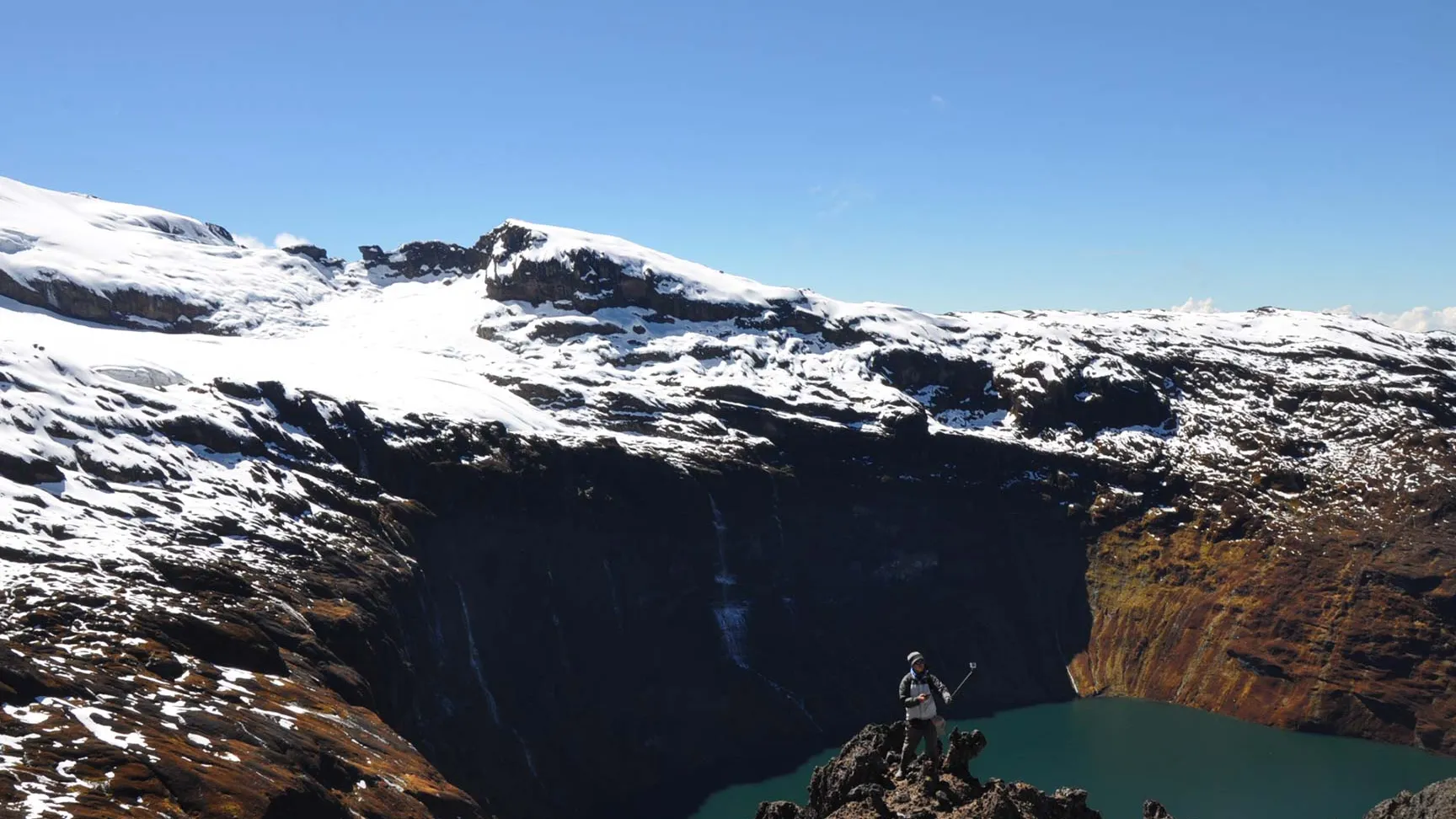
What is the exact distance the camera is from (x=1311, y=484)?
176750 mm

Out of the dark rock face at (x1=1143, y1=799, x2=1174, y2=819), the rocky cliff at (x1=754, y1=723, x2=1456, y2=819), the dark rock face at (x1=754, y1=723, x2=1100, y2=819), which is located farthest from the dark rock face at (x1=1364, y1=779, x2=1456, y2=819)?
the dark rock face at (x1=754, y1=723, x2=1100, y2=819)

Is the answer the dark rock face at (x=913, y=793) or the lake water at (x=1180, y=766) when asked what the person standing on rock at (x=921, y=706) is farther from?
the lake water at (x=1180, y=766)

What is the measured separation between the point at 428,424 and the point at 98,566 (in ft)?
172

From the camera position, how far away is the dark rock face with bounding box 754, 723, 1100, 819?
31.0m

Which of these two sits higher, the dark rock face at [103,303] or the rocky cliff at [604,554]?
the dark rock face at [103,303]

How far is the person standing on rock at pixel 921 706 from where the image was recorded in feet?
105

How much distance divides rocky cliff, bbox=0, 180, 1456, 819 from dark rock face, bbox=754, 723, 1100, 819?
3881cm

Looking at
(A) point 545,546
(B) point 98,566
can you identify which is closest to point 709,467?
(A) point 545,546

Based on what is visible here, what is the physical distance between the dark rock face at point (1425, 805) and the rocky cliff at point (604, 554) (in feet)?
169

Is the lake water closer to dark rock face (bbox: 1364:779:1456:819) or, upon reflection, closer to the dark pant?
the dark pant

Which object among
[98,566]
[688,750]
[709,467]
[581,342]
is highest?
[581,342]

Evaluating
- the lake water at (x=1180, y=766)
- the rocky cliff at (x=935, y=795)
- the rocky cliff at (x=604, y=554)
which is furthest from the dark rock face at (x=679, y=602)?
the rocky cliff at (x=935, y=795)

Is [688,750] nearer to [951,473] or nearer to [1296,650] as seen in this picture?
[951,473]

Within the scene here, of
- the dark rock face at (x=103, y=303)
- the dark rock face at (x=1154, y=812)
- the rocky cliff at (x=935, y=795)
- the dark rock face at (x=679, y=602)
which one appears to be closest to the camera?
the rocky cliff at (x=935, y=795)
